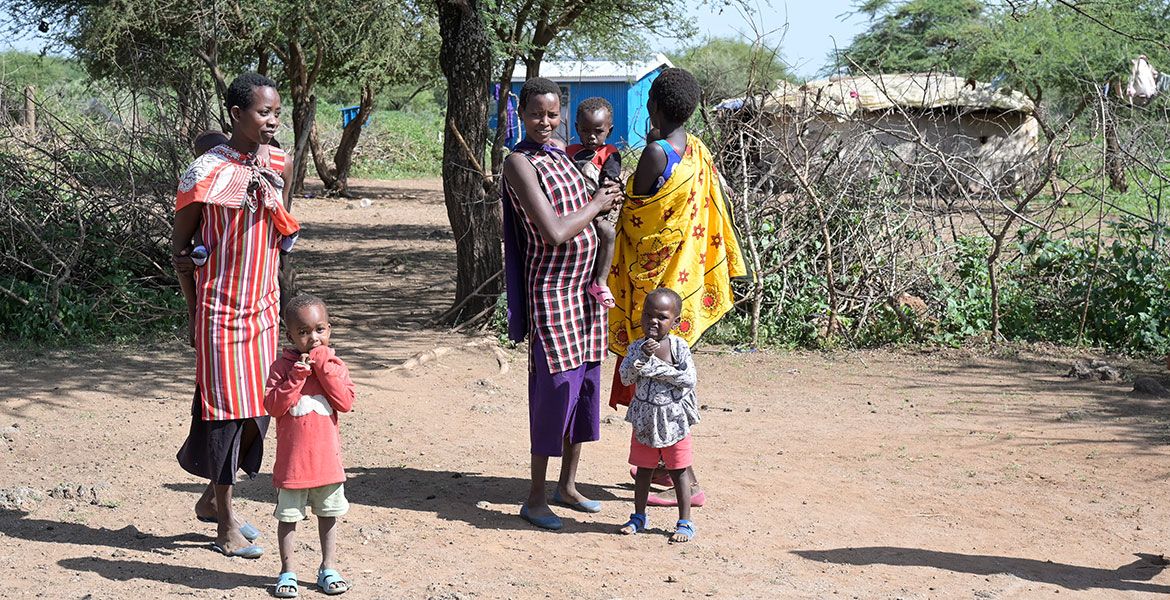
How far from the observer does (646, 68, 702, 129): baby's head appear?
4301 millimetres

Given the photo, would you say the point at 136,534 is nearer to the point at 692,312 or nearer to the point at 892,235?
the point at 692,312

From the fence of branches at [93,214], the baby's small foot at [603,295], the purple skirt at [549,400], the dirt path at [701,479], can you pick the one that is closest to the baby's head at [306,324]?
the dirt path at [701,479]

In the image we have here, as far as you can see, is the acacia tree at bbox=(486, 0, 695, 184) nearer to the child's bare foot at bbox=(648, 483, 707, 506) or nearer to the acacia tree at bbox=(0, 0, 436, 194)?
the acacia tree at bbox=(0, 0, 436, 194)

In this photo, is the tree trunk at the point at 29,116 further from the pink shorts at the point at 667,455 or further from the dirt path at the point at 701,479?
→ the pink shorts at the point at 667,455

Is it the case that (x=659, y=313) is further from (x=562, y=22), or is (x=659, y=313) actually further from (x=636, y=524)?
(x=562, y=22)

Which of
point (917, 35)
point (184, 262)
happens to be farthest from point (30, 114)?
point (917, 35)

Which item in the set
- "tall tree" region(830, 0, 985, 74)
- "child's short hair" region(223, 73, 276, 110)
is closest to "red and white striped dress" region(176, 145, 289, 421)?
"child's short hair" region(223, 73, 276, 110)

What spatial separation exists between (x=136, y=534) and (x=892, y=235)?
573cm

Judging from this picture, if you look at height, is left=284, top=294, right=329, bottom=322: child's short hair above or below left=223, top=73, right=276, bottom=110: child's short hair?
below

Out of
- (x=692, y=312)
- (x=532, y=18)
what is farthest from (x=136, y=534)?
(x=532, y=18)

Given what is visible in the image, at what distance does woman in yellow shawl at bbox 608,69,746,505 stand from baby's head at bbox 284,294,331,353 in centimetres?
138

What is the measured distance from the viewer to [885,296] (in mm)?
8109

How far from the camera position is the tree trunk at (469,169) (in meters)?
8.51

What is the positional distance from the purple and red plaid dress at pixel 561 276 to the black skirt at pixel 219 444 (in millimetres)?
1059
